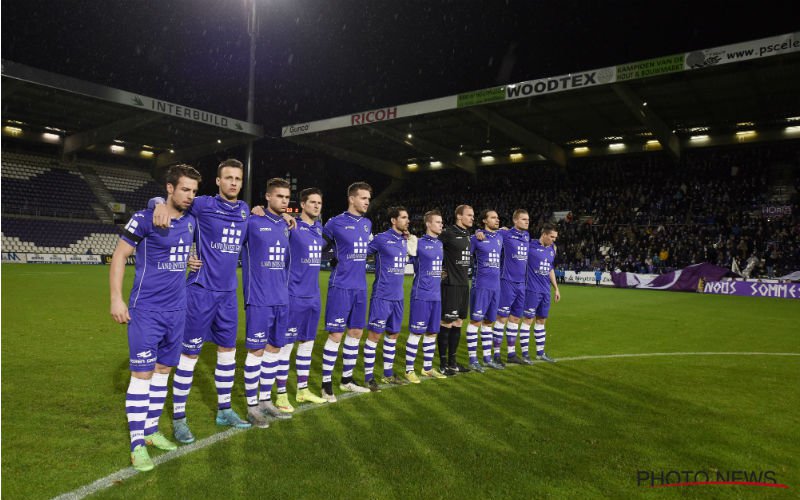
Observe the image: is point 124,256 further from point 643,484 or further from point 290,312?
point 643,484

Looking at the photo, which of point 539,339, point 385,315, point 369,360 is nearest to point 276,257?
point 385,315

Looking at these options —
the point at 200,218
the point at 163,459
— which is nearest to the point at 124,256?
the point at 200,218

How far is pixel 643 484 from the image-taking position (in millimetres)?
3873

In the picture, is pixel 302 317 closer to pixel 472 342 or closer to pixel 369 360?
pixel 369 360

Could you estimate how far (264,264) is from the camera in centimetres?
521

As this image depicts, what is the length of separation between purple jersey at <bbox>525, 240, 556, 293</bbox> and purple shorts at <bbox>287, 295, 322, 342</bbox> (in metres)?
4.37

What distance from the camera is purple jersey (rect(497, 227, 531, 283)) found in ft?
27.5

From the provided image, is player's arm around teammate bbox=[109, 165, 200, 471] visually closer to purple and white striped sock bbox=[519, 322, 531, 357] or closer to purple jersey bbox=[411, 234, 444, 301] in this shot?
purple jersey bbox=[411, 234, 444, 301]

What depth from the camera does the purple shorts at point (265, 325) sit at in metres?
5.11

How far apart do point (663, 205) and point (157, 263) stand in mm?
31780

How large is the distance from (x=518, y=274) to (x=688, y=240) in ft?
73.6

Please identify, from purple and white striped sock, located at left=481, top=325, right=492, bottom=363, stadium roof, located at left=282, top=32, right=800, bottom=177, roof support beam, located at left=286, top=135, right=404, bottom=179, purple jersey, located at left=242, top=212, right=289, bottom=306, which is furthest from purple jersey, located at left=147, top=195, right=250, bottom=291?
roof support beam, located at left=286, top=135, right=404, bottom=179

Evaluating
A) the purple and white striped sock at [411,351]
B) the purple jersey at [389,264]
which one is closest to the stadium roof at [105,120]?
the purple jersey at [389,264]

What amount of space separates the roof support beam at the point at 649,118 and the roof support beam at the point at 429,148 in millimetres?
13995
